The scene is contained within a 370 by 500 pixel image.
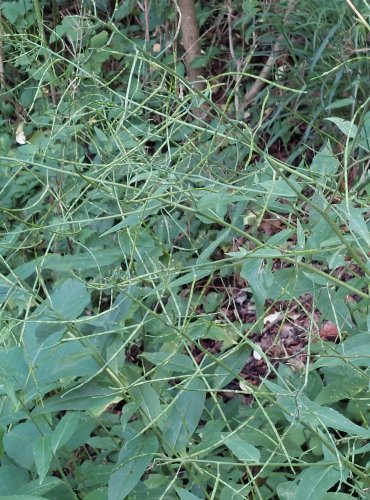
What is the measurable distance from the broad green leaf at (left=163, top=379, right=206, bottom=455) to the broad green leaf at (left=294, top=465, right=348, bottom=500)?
0.33m

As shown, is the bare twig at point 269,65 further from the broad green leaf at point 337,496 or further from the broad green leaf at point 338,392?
the broad green leaf at point 337,496

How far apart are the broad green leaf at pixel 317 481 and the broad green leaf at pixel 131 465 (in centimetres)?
31

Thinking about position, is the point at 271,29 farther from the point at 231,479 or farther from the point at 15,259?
the point at 231,479

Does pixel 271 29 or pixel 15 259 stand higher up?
pixel 271 29

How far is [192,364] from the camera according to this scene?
1577 mm

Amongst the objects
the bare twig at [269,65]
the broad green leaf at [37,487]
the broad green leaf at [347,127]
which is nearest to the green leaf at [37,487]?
the broad green leaf at [37,487]

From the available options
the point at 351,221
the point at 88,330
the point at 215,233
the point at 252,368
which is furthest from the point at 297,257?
the point at 215,233

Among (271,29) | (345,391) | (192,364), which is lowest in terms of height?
(271,29)

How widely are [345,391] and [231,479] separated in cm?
36

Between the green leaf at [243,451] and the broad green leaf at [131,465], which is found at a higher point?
the green leaf at [243,451]

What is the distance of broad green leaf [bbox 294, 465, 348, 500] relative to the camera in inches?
48.4

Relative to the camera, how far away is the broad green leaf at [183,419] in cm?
156

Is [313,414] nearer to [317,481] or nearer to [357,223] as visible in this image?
[317,481]

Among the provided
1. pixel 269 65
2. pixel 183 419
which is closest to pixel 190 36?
pixel 269 65
